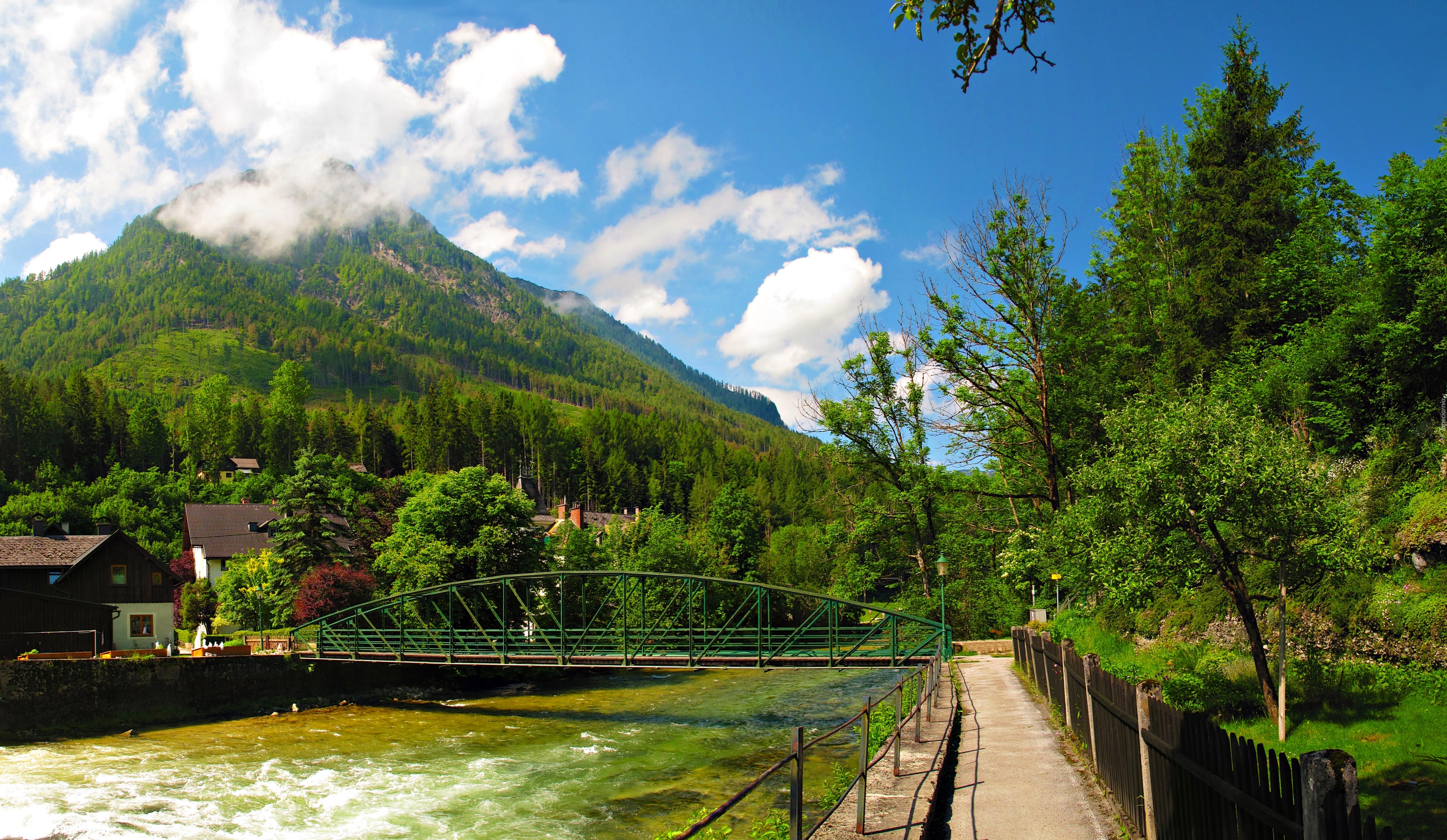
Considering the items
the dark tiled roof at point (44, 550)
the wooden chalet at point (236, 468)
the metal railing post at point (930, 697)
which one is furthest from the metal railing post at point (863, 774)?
the wooden chalet at point (236, 468)

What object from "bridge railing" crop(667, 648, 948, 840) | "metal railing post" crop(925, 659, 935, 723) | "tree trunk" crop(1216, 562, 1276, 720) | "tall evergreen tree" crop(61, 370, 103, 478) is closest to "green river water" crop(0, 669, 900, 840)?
"bridge railing" crop(667, 648, 948, 840)

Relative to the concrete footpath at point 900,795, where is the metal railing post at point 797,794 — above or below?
above

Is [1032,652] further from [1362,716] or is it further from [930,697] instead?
[1362,716]

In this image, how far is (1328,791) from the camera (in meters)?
3.30

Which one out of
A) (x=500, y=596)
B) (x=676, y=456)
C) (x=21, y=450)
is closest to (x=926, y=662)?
(x=500, y=596)

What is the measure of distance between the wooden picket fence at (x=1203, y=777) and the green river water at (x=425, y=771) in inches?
284

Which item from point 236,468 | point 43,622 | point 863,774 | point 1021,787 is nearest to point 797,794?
point 863,774

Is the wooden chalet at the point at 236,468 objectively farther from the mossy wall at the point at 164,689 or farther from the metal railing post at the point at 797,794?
the metal railing post at the point at 797,794

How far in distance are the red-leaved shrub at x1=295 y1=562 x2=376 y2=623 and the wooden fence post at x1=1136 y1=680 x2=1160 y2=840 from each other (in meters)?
39.3

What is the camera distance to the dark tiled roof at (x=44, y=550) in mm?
37719

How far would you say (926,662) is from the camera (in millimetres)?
23188

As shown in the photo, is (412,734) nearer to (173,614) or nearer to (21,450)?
(173,614)

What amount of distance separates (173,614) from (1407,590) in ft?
164

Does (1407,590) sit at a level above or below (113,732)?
above
